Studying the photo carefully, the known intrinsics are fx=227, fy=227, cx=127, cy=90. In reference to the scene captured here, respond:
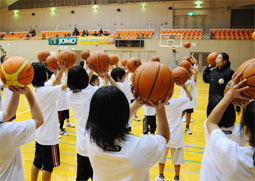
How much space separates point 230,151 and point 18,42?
77.5ft

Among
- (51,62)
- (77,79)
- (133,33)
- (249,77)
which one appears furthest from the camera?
(133,33)

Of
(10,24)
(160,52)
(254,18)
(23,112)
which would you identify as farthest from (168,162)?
(10,24)

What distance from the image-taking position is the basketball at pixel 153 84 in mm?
1643

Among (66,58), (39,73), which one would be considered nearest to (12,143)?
(39,73)

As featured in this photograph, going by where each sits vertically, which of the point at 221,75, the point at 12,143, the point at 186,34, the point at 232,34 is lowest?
the point at 12,143

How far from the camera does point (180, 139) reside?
139 inches

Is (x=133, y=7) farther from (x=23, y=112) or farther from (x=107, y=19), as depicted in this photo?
(x=23, y=112)

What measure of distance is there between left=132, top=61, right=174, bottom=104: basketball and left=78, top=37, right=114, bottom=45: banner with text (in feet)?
57.6

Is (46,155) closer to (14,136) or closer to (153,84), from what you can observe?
(14,136)

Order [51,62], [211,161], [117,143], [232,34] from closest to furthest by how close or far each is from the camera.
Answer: [117,143]
[211,161]
[51,62]
[232,34]

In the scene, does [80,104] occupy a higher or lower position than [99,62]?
lower

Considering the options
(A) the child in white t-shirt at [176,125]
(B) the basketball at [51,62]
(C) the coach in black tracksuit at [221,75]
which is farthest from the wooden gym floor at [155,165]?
(B) the basketball at [51,62]

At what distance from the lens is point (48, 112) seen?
10.1 feet

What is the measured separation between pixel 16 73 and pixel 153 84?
121cm
